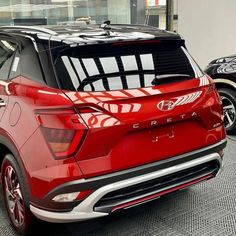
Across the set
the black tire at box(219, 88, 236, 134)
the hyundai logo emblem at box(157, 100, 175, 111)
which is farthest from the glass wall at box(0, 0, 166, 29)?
the hyundai logo emblem at box(157, 100, 175, 111)

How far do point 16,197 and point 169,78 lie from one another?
4.09ft

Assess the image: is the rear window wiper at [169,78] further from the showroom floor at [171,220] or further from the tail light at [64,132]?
the showroom floor at [171,220]

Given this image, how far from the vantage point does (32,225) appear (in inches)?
86.2

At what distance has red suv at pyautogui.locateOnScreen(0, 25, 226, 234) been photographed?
1.84m

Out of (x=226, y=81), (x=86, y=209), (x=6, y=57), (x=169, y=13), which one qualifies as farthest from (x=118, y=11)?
(x=86, y=209)

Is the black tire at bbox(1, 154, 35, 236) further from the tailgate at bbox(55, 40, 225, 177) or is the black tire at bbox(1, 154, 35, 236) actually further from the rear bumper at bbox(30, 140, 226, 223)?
the tailgate at bbox(55, 40, 225, 177)

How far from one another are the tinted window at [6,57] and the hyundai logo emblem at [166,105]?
1.02 metres

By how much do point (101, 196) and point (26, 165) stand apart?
0.46 meters

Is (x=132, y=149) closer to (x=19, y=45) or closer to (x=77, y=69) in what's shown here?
(x=77, y=69)

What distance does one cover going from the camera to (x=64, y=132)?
1811mm

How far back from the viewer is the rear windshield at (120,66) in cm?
195

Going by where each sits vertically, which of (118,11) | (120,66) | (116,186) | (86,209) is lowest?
(86,209)

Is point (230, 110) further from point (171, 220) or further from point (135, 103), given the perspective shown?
point (135, 103)

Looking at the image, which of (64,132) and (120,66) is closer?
(64,132)
